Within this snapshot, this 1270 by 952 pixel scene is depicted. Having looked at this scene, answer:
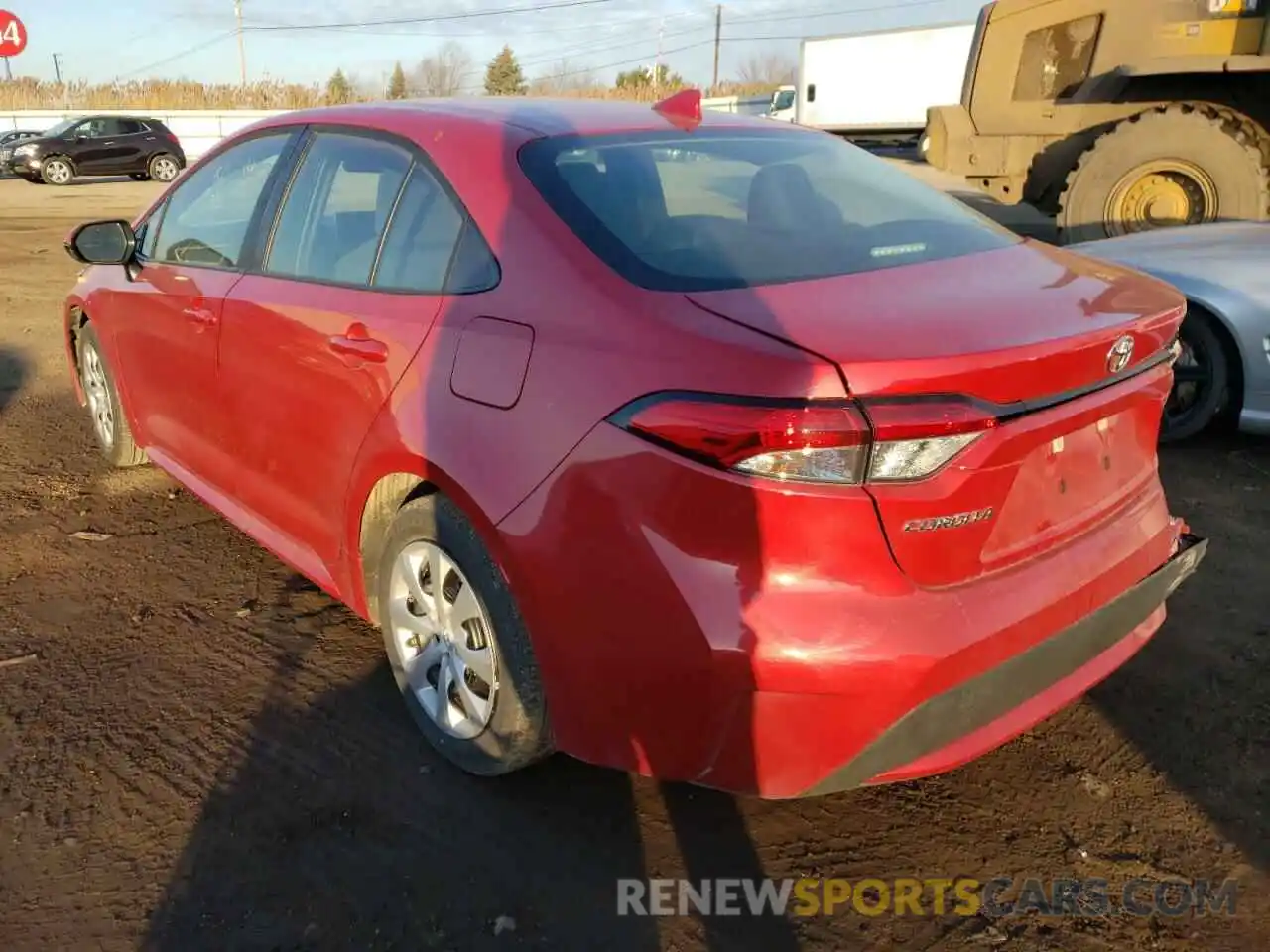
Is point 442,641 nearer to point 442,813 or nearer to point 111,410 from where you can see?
point 442,813

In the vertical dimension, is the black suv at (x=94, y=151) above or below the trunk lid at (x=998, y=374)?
below

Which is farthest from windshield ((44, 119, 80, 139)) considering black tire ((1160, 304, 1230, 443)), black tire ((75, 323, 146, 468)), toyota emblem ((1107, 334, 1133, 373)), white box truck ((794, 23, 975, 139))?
toyota emblem ((1107, 334, 1133, 373))

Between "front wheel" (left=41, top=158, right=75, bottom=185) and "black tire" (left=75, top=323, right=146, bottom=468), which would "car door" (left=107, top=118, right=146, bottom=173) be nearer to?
"front wheel" (left=41, top=158, right=75, bottom=185)

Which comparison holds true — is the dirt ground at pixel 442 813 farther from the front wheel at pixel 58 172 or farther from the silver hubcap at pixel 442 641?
the front wheel at pixel 58 172

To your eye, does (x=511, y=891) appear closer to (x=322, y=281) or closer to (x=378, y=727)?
(x=378, y=727)

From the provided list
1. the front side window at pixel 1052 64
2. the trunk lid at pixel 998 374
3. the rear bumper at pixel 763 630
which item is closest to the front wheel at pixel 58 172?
the front side window at pixel 1052 64

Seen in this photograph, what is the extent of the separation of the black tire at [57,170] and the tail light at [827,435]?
26.4 meters

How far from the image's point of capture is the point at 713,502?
6.41 ft

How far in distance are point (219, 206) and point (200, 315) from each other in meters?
0.49

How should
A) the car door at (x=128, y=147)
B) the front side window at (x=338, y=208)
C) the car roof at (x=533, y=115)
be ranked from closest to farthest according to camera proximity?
the car roof at (x=533, y=115)
the front side window at (x=338, y=208)
the car door at (x=128, y=147)

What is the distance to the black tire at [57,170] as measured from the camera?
77.5ft

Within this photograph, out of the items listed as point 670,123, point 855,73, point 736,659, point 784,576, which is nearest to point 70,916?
point 736,659

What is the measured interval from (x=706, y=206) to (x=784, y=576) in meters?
1.16

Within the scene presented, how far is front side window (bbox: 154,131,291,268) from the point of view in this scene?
351 cm
